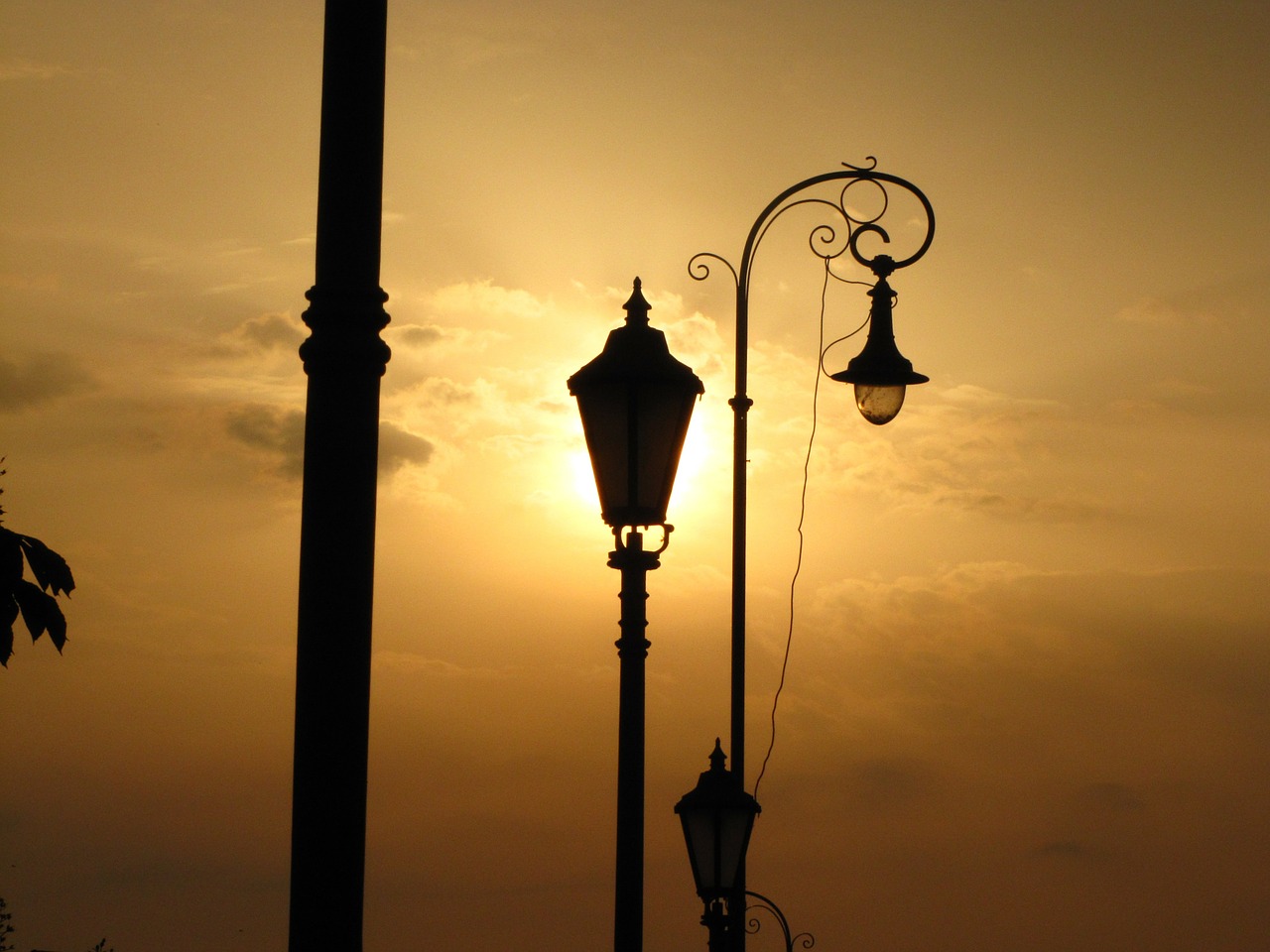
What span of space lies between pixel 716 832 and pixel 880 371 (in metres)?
3.67

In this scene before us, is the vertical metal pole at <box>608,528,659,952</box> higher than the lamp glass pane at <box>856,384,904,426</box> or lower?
lower

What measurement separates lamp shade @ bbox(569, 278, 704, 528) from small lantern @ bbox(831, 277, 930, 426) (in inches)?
199

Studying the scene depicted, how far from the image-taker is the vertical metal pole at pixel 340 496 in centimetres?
272

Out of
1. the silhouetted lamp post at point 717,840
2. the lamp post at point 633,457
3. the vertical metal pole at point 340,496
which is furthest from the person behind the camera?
the silhouetted lamp post at point 717,840

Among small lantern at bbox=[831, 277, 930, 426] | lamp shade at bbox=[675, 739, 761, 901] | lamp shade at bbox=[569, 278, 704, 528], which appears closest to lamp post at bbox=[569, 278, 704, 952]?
lamp shade at bbox=[569, 278, 704, 528]

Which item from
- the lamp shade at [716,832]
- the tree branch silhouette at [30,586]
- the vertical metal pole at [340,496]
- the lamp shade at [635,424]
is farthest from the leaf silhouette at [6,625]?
the vertical metal pole at [340,496]

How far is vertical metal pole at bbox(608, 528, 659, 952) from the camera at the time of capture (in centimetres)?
549

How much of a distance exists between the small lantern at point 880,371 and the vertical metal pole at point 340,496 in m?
8.26

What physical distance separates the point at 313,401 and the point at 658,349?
11.4ft

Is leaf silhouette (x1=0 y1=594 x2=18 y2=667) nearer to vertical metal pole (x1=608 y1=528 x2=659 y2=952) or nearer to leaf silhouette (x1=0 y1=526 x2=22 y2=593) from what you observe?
leaf silhouette (x1=0 y1=526 x2=22 y2=593)

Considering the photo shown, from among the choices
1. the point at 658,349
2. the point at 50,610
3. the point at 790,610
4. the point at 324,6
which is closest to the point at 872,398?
the point at 790,610

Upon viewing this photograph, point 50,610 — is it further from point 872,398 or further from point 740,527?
point 872,398

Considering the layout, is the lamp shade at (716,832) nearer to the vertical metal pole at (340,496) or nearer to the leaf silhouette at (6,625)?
the leaf silhouette at (6,625)

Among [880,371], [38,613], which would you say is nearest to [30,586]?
[38,613]
